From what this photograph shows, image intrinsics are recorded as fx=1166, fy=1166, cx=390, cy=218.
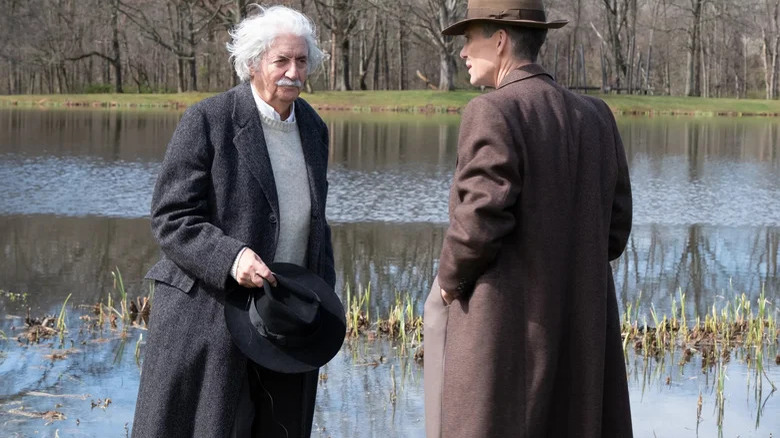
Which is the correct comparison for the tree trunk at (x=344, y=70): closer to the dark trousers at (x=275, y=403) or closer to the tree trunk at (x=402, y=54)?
the tree trunk at (x=402, y=54)

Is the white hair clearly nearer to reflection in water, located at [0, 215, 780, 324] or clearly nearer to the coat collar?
the coat collar

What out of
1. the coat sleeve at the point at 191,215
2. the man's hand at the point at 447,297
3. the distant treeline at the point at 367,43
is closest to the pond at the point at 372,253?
the coat sleeve at the point at 191,215

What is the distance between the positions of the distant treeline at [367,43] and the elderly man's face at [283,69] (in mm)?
34428

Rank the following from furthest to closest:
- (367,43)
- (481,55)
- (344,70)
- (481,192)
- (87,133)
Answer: (367,43), (344,70), (87,133), (481,55), (481,192)

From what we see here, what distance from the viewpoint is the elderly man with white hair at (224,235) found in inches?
136

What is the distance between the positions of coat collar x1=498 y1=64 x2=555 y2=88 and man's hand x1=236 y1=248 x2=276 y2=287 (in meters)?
0.88

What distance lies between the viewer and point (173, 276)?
3.55 m

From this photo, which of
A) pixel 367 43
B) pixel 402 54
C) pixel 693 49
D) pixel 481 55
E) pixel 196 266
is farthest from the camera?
pixel 367 43

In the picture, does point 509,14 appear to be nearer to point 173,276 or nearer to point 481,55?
point 481,55

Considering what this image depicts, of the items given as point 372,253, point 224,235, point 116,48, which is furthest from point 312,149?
point 116,48

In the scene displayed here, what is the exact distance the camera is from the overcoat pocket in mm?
3525

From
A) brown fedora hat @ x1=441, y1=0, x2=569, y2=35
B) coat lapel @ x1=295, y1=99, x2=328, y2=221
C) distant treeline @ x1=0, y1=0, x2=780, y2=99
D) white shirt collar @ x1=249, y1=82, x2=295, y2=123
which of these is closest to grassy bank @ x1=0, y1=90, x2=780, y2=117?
distant treeline @ x1=0, y1=0, x2=780, y2=99

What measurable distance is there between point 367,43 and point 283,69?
56708mm

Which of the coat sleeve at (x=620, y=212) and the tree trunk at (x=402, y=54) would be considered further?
the tree trunk at (x=402, y=54)
